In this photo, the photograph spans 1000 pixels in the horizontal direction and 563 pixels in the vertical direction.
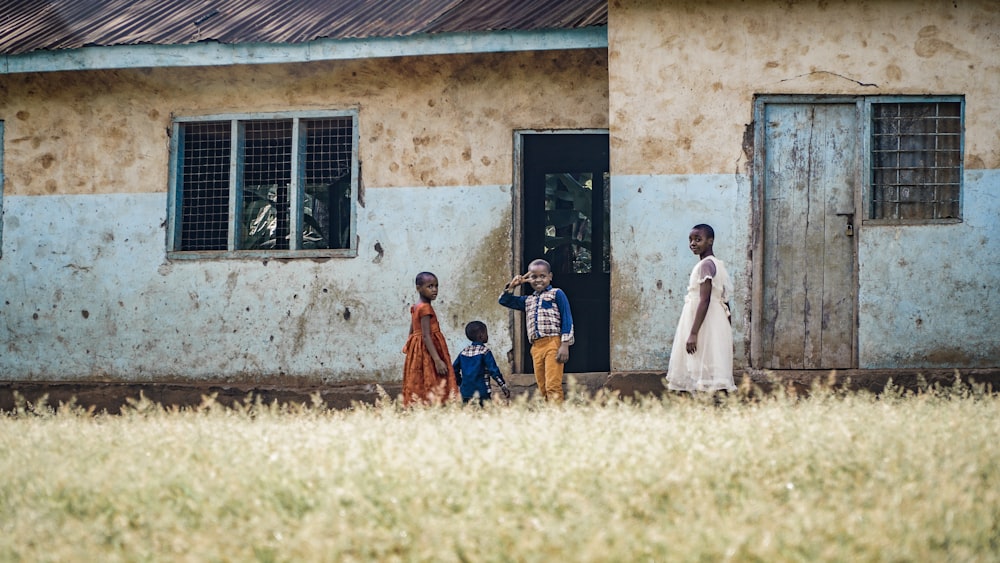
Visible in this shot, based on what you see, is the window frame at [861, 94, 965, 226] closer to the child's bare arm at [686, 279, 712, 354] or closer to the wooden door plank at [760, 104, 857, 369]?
the wooden door plank at [760, 104, 857, 369]

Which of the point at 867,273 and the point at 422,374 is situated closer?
the point at 422,374

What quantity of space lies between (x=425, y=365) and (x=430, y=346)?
16cm

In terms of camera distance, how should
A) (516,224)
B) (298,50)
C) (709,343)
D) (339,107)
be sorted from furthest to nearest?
(339,107) < (516,224) < (298,50) < (709,343)

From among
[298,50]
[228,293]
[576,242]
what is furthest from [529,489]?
[576,242]

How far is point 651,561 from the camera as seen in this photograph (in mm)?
4227

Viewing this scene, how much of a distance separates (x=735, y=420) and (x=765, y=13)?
12.5 feet

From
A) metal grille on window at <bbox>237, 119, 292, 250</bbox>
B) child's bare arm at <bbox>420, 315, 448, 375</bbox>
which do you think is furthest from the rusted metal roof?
child's bare arm at <bbox>420, 315, 448, 375</bbox>

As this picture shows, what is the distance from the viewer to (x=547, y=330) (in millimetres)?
8555

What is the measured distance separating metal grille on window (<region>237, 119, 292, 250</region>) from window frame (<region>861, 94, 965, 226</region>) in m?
4.76

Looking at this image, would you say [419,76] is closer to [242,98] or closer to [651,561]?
[242,98]

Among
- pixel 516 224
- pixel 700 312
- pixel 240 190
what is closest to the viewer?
pixel 700 312

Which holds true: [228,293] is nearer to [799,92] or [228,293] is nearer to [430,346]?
[430,346]

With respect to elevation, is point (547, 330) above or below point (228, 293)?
below

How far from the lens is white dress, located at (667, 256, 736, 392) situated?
26.2 feet
